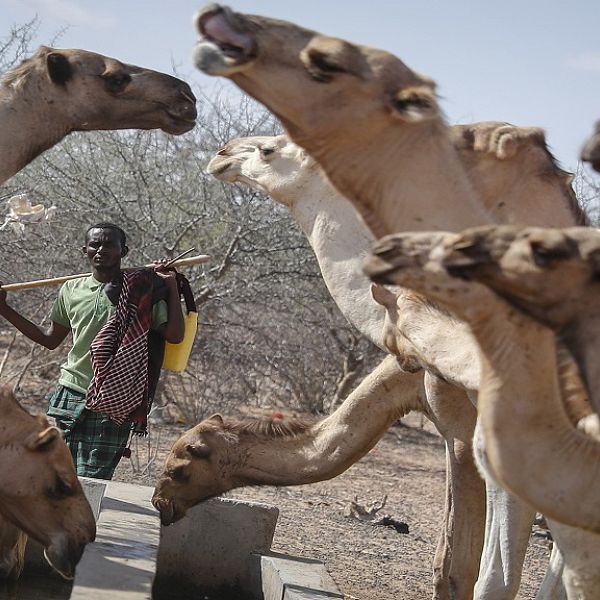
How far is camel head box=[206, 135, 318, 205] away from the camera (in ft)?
26.8

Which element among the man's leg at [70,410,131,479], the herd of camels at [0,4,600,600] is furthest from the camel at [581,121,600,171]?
A: the man's leg at [70,410,131,479]

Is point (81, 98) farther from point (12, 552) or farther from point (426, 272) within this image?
point (426, 272)

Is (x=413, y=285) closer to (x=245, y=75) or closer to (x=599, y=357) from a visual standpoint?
(x=599, y=357)

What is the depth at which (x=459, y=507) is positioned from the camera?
292 inches

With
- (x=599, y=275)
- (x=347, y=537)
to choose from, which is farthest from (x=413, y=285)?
(x=347, y=537)

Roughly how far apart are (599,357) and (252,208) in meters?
9.53

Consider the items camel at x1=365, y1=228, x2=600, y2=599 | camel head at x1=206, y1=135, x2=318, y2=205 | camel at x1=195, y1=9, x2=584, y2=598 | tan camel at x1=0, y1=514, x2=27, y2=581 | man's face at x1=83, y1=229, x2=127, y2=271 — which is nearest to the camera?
camel at x1=365, y1=228, x2=600, y2=599

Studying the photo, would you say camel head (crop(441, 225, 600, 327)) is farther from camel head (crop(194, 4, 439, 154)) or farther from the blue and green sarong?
the blue and green sarong

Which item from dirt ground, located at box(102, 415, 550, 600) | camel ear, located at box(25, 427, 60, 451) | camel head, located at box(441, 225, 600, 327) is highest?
camel head, located at box(441, 225, 600, 327)

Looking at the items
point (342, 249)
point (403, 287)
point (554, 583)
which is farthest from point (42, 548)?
point (403, 287)

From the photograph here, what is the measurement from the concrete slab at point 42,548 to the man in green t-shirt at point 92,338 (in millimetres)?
218

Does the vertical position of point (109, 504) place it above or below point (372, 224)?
below

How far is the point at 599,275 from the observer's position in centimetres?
394

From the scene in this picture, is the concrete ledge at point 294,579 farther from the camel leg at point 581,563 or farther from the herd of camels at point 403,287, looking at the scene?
the camel leg at point 581,563
